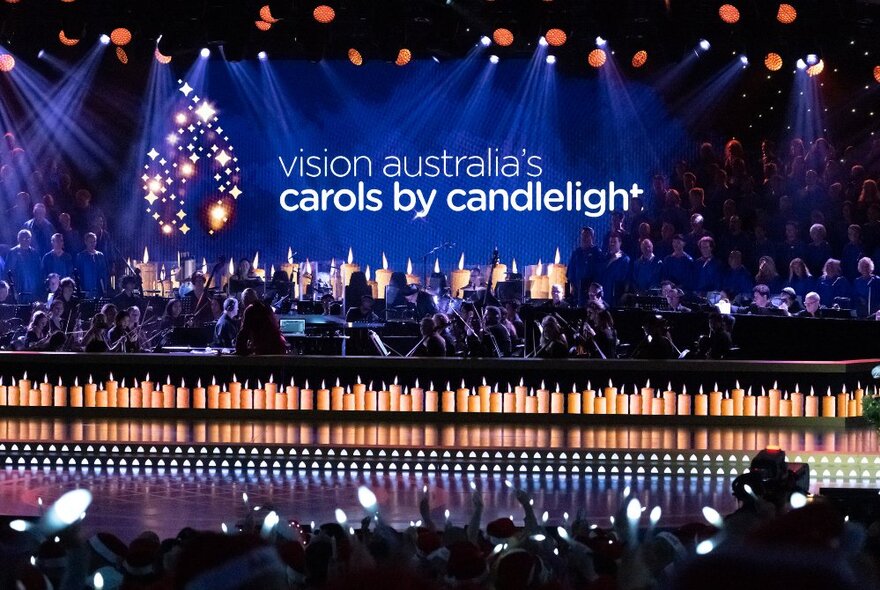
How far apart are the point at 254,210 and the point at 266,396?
621 centimetres

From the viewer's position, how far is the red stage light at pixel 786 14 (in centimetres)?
1245

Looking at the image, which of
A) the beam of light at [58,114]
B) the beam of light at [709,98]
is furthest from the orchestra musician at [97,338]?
the beam of light at [709,98]

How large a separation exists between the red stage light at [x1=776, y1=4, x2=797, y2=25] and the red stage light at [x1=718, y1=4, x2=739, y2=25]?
404 millimetres

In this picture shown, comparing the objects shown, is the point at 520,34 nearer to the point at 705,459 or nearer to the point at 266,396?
the point at 266,396

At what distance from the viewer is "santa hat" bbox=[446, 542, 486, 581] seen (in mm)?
2459

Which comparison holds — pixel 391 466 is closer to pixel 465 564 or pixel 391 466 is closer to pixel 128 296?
pixel 465 564

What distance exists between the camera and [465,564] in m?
2.49

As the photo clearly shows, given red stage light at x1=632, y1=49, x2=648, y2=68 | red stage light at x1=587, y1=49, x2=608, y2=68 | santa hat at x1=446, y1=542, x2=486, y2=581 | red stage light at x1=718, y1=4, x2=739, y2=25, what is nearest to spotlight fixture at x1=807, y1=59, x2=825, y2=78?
red stage light at x1=587, y1=49, x2=608, y2=68

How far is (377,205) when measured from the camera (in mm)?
17812

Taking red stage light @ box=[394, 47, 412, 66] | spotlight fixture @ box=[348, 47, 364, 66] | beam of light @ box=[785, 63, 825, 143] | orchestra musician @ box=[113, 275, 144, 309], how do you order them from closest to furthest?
1. red stage light @ box=[394, 47, 412, 66]
2. spotlight fixture @ box=[348, 47, 364, 66]
3. orchestra musician @ box=[113, 275, 144, 309]
4. beam of light @ box=[785, 63, 825, 143]

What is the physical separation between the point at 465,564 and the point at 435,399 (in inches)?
373

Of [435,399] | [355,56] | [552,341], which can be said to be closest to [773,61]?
[552,341]

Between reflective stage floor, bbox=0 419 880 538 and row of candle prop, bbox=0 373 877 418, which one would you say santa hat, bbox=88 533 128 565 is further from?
row of candle prop, bbox=0 373 877 418

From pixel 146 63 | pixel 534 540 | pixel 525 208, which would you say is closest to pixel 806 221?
pixel 525 208
